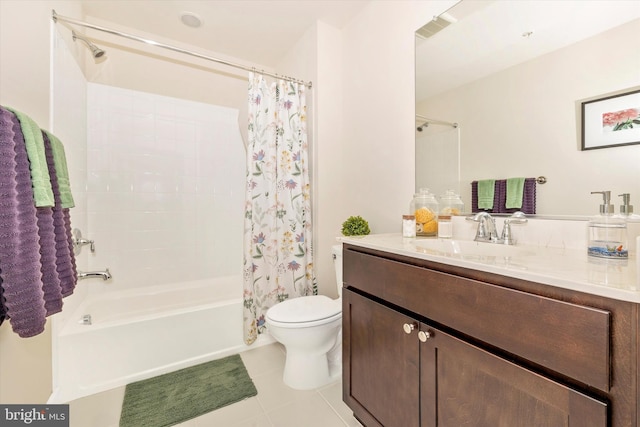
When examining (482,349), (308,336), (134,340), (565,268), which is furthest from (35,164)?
(565,268)

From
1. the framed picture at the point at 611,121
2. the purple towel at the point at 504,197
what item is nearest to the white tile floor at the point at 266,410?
the purple towel at the point at 504,197


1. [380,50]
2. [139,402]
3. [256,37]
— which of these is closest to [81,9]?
[256,37]

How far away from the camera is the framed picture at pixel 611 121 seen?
86cm

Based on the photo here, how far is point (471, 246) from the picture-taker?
3.77 feet

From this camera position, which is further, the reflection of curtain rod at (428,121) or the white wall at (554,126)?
the reflection of curtain rod at (428,121)

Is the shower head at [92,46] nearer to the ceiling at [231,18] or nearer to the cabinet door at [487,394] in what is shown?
the ceiling at [231,18]

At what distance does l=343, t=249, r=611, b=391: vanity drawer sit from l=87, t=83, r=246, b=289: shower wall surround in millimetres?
1974

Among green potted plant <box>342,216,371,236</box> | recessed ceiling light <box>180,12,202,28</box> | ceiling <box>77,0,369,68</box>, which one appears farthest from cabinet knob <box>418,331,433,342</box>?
recessed ceiling light <box>180,12,202,28</box>

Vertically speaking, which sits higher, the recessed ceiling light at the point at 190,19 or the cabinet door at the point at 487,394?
the recessed ceiling light at the point at 190,19

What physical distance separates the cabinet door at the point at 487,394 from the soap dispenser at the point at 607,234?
1.56 feet

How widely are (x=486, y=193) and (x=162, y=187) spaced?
2377mm

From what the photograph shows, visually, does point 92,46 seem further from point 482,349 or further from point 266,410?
point 482,349

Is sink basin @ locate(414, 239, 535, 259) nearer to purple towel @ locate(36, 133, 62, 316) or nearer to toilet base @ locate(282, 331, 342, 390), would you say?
toilet base @ locate(282, 331, 342, 390)

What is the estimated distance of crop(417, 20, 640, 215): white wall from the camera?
2.92 feet
